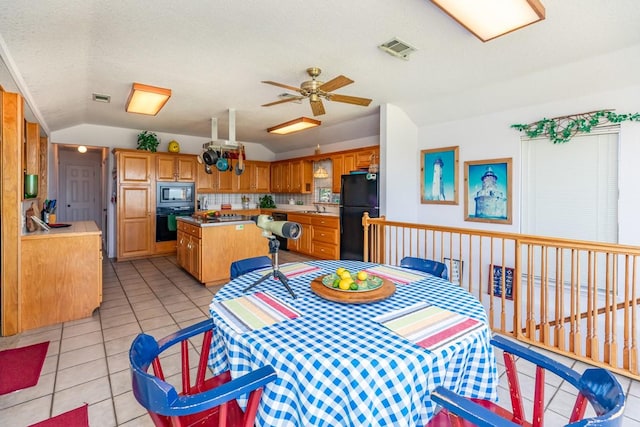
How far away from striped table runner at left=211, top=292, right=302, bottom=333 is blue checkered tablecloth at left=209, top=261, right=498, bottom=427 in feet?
0.13

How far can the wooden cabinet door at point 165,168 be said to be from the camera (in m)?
6.01

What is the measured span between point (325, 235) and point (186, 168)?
3.18 m

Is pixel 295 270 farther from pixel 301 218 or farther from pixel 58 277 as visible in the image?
pixel 301 218

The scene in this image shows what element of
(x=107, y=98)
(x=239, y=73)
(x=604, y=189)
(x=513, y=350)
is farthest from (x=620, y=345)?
(x=107, y=98)

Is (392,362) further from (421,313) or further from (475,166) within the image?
(475,166)


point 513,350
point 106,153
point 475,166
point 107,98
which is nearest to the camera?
point 513,350

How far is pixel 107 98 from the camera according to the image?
402 centimetres

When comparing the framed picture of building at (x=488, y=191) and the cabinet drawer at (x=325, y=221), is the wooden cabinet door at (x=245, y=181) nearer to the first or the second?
the cabinet drawer at (x=325, y=221)

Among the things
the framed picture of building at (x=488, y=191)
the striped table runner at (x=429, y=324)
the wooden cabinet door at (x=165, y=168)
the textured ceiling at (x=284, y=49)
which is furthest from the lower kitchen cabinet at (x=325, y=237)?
the striped table runner at (x=429, y=324)

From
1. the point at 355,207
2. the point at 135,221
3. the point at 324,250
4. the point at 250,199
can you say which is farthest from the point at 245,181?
the point at 355,207

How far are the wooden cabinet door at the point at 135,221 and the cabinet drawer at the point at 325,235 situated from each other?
124 inches

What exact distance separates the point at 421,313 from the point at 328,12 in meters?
2.03

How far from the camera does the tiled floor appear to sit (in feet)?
6.07

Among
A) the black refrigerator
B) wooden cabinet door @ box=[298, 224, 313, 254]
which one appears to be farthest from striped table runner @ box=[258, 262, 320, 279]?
wooden cabinet door @ box=[298, 224, 313, 254]
